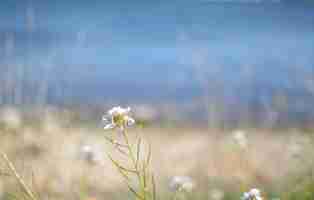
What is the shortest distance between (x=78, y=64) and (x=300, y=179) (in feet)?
4.18

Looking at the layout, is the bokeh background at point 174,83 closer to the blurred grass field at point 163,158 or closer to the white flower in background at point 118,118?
the blurred grass field at point 163,158

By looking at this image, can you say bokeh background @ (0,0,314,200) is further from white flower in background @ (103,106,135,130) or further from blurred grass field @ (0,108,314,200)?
white flower in background @ (103,106,135,130)

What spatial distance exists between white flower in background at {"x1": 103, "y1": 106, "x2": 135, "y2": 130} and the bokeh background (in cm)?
162

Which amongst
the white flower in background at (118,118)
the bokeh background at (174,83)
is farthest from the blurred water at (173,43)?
the white flower in background at (118,118)

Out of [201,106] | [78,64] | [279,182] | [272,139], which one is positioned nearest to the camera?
[279,182]

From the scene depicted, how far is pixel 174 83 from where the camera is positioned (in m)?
3.27

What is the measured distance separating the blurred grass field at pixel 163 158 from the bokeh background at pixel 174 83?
0.01 m

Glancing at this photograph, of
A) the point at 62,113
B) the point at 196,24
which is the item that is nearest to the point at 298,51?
the point at 196,24

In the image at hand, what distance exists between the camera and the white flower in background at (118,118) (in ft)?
3.34

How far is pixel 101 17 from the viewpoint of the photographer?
2881 mm

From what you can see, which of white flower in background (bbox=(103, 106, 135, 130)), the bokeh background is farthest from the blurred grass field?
white flower in background (bbox=(103, 106, 135, 130))

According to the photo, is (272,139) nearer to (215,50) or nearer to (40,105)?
(215,50)

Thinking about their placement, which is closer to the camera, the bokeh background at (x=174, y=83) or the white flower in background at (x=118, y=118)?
the white flower in background at (x=118, y=118)

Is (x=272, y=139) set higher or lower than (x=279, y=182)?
higher
